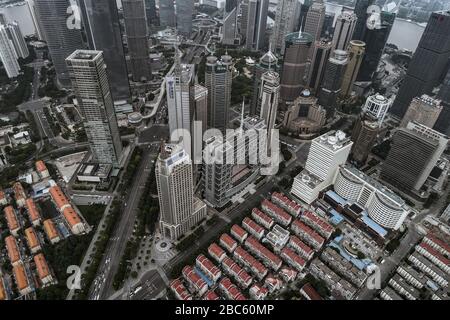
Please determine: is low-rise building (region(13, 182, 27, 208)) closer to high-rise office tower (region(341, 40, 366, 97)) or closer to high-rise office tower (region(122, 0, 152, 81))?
high-rise office tower (region(122, 0, 152, 81))

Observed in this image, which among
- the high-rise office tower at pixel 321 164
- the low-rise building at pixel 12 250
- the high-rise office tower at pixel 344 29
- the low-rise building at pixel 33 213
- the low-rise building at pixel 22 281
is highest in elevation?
the high-rise office tower at pixel 344 29

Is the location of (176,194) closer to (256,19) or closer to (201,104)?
(201,104)

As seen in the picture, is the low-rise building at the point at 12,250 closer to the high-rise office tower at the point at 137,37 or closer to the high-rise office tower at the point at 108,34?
the high-rise office tower at the point at 108,34

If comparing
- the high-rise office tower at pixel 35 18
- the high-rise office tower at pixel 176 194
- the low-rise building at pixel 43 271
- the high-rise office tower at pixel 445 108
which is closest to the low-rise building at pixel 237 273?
the high-rise office tower at pixel 176 194

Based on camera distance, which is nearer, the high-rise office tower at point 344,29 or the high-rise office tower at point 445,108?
the high-rise office tower at point 445,108

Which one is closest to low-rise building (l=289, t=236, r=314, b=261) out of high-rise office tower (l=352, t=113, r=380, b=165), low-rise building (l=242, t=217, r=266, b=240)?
low-rise building (l=242, t=217, r=266, b=240)

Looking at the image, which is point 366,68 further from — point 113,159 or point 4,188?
point 4,188
